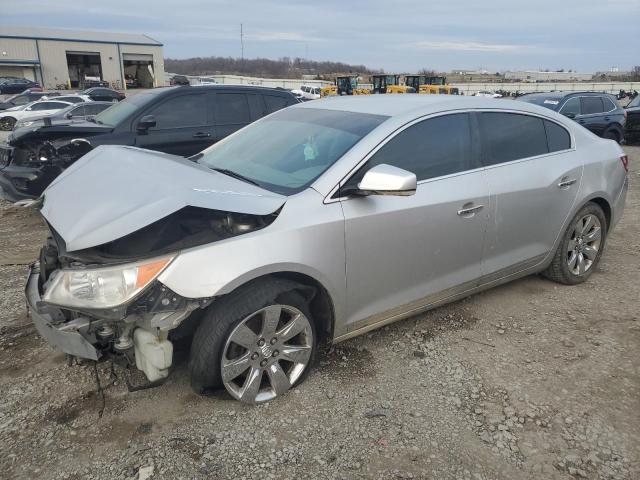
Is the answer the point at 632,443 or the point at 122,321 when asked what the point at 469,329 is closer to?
the point at 632,443

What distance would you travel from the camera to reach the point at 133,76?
57.2 m

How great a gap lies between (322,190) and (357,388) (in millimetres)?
1184

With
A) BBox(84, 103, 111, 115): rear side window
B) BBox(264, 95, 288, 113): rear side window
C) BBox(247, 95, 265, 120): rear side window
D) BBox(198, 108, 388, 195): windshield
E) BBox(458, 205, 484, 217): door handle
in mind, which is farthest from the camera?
BBox(84, 103, 111, 115): rear side window

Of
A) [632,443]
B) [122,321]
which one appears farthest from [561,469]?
[122,321]

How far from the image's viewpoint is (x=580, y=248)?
4258 millimetres

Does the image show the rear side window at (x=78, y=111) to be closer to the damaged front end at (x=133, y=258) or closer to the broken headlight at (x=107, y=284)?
the damaged front end at (x=133, y=258)

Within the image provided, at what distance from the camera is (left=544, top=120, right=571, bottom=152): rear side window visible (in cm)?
388

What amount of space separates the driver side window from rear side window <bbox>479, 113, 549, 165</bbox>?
7.3 inches

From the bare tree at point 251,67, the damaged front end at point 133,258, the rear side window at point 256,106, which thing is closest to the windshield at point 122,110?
the rear side window at point 256,106

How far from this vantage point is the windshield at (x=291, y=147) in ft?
9.46

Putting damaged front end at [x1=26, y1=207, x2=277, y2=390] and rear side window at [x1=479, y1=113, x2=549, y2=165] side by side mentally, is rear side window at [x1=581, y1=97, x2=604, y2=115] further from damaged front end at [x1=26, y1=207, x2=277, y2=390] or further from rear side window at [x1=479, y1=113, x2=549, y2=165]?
damaged front end at [x1=26, y1=207, x2=277, y2=390]

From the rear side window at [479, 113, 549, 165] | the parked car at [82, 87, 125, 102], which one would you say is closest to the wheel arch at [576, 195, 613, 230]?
the rear side window at [479, 113, 549, 165]

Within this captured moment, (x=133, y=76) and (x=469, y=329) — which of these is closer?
(x=469, y=329)

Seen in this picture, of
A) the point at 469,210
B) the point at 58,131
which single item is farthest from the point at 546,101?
the point at 58,131
